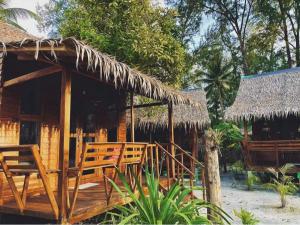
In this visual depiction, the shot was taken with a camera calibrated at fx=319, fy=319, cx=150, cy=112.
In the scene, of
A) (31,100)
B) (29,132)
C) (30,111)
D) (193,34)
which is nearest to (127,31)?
(31,100)

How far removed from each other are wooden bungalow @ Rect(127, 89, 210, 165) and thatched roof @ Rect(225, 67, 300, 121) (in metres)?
1.45

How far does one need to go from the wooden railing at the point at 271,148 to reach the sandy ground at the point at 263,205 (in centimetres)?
151

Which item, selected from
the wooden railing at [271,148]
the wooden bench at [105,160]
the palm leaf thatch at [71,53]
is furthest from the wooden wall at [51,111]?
the wooden railing at [271,148]

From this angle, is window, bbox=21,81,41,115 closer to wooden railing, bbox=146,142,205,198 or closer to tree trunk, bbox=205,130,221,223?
wooden railing, bbox=146,142,205,198

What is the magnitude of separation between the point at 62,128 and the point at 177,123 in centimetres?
1066

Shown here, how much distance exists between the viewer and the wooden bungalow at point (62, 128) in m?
4.76

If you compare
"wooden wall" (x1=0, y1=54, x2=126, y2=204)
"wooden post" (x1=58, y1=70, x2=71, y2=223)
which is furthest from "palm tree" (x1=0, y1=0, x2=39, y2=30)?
"wooden post" (x1=58, y1=70, x2=71, y2=223)

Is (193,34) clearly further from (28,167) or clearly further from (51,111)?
(28,167)

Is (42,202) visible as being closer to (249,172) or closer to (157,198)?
(157,198)

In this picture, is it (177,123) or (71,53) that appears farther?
(177,123)

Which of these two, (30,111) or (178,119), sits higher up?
(178,119)

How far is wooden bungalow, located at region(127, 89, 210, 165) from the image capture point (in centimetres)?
1464

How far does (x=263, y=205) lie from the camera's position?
933cm

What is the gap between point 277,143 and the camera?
12703 mm
